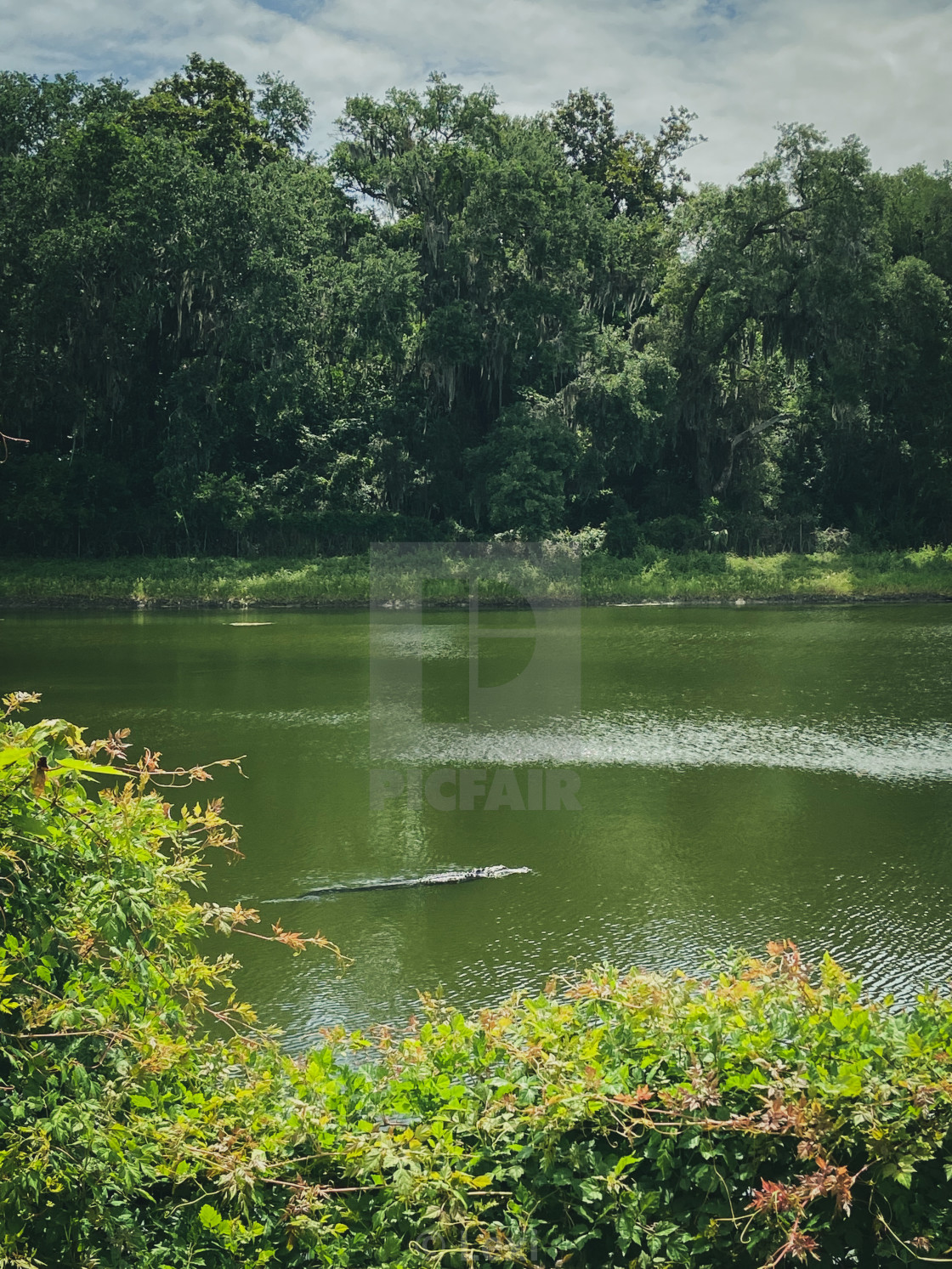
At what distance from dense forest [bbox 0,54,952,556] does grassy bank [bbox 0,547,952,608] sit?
1.67 metres

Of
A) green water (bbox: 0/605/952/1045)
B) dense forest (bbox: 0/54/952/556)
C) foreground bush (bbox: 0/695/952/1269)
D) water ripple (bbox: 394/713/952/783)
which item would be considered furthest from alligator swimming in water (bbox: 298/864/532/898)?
dense forest (bbox: 0/54/952/556)

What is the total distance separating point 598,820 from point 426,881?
2.02m

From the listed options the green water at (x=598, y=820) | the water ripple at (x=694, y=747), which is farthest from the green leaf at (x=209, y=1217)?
the water ripple at (x=694, y=747)

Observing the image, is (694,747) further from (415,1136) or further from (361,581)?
(361,581)

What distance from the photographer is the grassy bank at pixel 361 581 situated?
28.1 metres

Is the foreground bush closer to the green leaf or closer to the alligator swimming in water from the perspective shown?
the green leaf

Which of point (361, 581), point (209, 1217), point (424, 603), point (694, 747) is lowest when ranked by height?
point (694, 747)

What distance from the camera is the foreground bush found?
228 centimetres

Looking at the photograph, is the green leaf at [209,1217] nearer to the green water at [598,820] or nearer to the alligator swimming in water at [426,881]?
the green water at [598,820]

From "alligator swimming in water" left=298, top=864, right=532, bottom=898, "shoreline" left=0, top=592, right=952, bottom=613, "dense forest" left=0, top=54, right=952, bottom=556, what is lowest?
"alligator swimming in water" left=298, top=864, right=532, bottom=898

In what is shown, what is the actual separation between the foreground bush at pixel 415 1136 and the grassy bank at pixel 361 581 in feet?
84.2

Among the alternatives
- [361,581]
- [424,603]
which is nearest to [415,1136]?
[424,603]

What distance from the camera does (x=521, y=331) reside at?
30.8 m

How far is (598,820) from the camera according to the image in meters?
9.11
